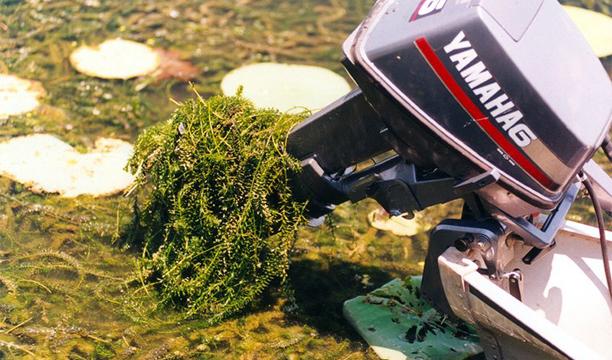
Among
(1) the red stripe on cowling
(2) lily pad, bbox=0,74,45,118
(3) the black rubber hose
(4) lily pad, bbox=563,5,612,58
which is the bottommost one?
(2) lily pad, bbox=0,74,45,118

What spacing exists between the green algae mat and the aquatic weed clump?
1.69 ft

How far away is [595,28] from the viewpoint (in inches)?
273

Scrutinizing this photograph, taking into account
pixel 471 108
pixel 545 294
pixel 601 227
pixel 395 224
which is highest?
pixel 471 108

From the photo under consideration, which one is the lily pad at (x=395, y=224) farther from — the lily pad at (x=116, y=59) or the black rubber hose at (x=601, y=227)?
the lily pad at (x=116, y=59)

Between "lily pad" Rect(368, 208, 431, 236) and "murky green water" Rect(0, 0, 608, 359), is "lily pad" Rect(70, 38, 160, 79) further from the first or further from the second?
"lily pad" Rect(368, 208, 431, 236)

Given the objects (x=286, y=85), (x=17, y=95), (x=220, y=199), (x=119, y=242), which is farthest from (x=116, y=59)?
(x=220, y=199)

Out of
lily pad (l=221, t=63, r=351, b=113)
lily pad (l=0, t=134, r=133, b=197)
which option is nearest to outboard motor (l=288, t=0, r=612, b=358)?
lily pad (l=0, t=134, r=133, b=197)

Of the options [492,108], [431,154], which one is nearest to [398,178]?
[431,154]

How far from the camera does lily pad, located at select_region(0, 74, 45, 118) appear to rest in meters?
5.80

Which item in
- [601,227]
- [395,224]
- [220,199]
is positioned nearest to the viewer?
[601,227]

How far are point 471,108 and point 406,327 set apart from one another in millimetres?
1379

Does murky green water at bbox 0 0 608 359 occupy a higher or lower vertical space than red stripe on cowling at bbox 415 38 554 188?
lower

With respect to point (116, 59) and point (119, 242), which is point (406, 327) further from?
point (116, 59)

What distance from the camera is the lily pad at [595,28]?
6.65 m
